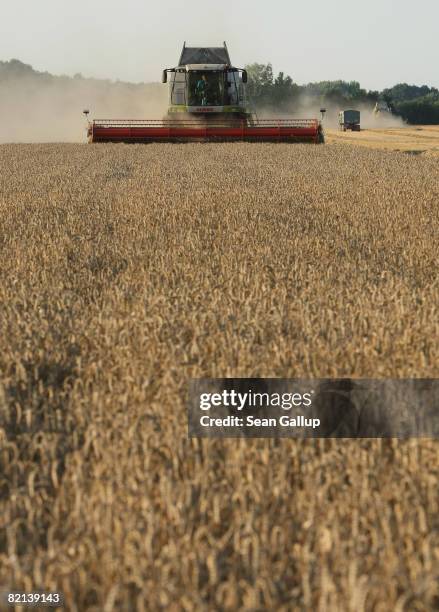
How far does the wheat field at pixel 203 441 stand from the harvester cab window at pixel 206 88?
17.2 meters

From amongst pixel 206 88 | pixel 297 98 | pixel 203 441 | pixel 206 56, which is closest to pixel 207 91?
pixel 206 88

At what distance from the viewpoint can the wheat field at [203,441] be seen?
2188 mm

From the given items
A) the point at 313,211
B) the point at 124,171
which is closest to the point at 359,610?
the point at 313,211

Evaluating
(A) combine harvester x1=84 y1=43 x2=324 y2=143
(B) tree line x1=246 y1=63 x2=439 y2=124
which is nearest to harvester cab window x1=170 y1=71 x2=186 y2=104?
(A) combine harvester x1=84 y1=43 x2=324 y2=143

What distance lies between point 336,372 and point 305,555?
153 centimetres

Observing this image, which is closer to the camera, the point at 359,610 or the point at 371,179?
the point at 359,610

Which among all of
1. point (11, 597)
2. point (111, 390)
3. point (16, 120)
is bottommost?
point (11, 597)

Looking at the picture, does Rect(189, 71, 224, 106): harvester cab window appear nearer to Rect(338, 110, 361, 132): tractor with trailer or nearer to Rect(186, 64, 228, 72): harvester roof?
Rect(186, 64, 228, 72): harvester roof

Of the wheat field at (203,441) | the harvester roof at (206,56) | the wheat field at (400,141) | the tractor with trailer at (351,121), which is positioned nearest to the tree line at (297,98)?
the tractor with trailer at (351,121)

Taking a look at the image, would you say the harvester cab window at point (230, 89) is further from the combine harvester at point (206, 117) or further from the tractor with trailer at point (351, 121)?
the tractor with trailer at point (351, 121)

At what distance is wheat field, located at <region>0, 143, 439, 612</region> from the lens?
7.18 feet

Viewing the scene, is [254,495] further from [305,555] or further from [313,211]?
[313,211]

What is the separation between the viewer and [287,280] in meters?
5.56

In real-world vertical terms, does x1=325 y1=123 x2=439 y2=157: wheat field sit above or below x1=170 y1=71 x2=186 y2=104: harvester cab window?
below
